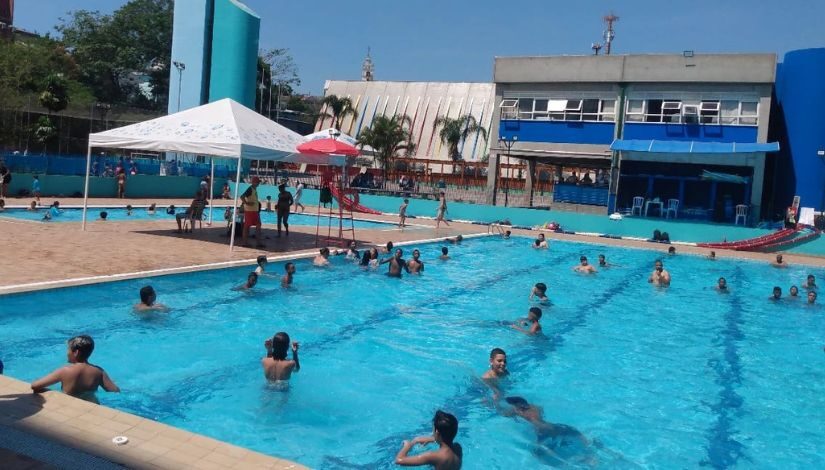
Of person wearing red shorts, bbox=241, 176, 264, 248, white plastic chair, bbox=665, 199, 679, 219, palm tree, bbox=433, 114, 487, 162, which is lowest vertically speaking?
person wearing red shorts, bbox=241, 176, 264, 248

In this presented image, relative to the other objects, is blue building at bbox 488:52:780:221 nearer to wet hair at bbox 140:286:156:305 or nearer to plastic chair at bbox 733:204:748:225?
plastic chair at bbox 733:204:748:225

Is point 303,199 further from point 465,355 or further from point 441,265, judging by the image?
point 465,355

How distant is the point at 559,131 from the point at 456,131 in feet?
84.3

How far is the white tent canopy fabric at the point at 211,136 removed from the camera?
15180mm

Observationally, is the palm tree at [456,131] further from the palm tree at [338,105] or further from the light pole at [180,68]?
the light pole at [180,68]

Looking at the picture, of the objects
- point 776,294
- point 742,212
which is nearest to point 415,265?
point 776,294

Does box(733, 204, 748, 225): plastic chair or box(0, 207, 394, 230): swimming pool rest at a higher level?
box(733, 204, 748, 225): plastic chair

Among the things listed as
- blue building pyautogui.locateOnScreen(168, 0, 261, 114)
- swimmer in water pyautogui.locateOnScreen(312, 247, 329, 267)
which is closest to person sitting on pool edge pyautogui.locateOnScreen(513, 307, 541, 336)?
swimmer in water pyautogui.locateOnScreen(312, 247, 329, 267)

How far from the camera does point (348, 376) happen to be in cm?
832

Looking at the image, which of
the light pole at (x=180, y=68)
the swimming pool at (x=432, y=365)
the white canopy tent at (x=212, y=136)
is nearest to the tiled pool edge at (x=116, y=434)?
the swimming pool at (x=432, y=365)

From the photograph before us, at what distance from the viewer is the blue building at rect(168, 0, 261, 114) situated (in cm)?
4275

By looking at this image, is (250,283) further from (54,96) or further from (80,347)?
(54,96)

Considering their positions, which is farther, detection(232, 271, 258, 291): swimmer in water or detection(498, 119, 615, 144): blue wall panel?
detection(498, 119, 615, 144): blue wall panel

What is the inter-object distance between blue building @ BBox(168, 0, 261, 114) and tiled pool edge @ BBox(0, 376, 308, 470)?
3921 cm
